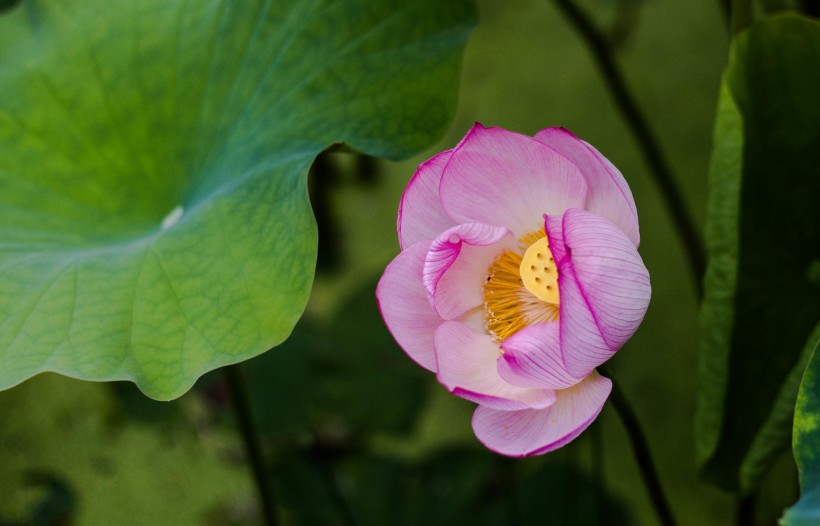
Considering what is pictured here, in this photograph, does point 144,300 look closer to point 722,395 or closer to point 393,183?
point 722,395

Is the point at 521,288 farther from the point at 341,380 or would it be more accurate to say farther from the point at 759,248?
the point at 341,380

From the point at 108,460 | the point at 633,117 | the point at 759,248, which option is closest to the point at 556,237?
the point at 759,248

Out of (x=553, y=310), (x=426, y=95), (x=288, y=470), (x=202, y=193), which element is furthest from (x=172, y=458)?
(x=553, y=310)

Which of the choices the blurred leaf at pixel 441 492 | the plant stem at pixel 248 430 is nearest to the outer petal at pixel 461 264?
the plant stem at pixel 248 430

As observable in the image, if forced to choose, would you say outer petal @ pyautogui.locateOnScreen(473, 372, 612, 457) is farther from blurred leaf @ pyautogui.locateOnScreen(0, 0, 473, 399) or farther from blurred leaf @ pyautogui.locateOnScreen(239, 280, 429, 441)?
blurred leaf @ pyautogui.locateOnScreen(239, 280, 429, 441)

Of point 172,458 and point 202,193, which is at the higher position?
point 202,193

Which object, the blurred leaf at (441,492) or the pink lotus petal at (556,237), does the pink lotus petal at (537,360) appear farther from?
the blurred leaf at (441,492)

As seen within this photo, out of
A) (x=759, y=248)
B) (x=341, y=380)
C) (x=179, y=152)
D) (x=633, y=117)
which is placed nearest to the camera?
(x=759, y=248)
